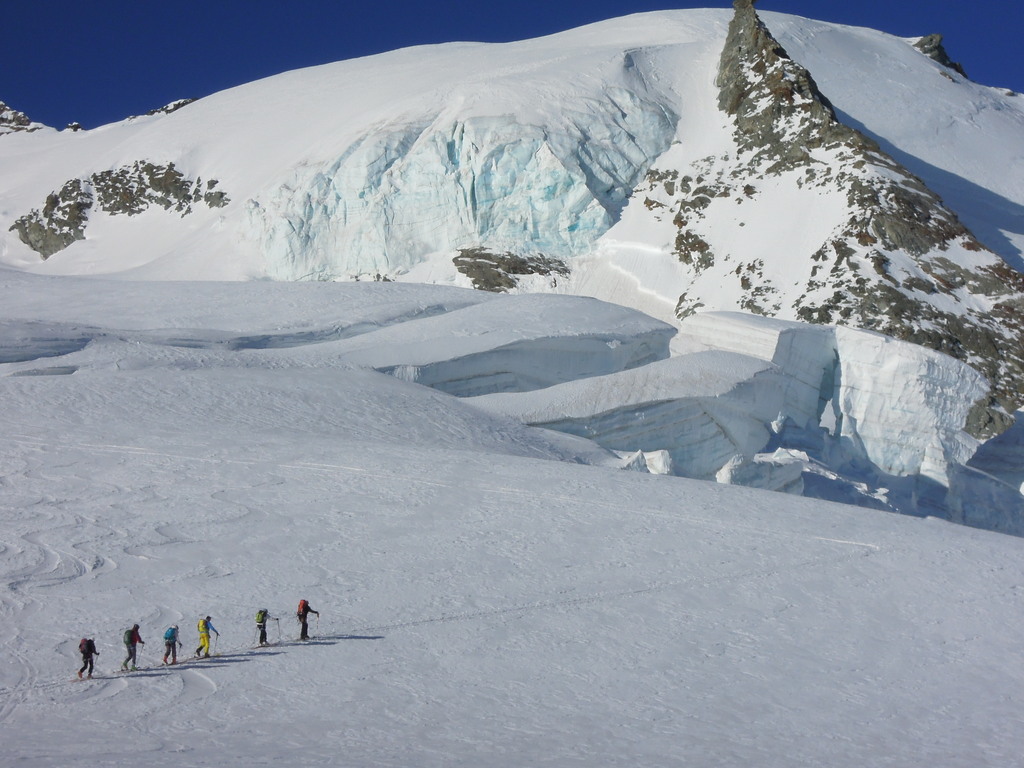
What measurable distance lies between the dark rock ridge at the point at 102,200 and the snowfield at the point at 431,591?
26.9 meters

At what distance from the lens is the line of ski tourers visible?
353 inches

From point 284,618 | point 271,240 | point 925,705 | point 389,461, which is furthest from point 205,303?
point 925,705

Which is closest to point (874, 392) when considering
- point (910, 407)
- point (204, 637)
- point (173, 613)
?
point (910, 407)

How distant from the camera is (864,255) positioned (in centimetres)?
2916

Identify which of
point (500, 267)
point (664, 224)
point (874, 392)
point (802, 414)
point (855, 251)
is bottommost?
point (802, 414)

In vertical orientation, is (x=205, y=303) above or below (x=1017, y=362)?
above

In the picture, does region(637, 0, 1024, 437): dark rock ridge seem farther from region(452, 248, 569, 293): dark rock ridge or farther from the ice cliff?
region(452, 248, 569, 293): dark rock ridge

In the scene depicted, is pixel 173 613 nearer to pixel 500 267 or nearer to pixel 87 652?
pixel 87 652

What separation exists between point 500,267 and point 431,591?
23904mm

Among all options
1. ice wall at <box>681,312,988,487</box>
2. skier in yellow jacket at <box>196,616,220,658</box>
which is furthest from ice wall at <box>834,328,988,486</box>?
skier in yellow jacket at <box>196,616,220,658</box>

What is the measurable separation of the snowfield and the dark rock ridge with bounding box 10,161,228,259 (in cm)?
2692

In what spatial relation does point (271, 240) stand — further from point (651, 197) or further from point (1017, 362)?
point (1017, 362)

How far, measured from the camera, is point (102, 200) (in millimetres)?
48844

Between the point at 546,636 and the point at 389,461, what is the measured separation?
19.4 feet
